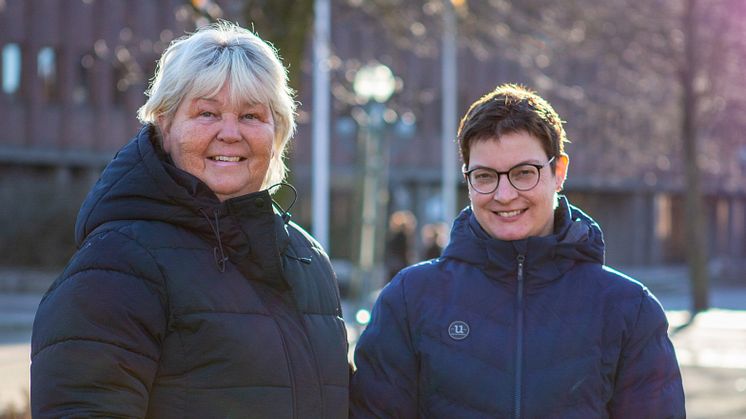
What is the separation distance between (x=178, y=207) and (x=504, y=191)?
97 centimetres

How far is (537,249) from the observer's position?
3.77 metres

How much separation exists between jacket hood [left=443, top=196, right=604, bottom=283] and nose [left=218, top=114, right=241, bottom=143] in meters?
0.77

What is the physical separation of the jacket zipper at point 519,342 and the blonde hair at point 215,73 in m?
0.83

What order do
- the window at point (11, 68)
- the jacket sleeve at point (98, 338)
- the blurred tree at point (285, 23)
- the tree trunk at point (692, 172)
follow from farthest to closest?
the window at point (11, 68) < the tree trunk at point (692, 172) < the blurred tree at point (285, 23) < the jacket sleeve at point (98, 338)

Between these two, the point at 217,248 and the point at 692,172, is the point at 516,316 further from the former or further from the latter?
the point at 692,172

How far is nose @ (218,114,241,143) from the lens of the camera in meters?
3.56

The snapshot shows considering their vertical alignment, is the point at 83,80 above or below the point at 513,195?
above

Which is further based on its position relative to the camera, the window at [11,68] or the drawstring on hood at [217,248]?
the window at [11,68]

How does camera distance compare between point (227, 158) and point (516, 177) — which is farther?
point (516, 177)

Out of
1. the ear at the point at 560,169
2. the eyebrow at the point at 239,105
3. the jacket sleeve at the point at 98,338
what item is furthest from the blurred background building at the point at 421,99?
the jacket sleeve at the point at 98,338

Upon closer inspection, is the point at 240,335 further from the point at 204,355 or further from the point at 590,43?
the point at 590,43

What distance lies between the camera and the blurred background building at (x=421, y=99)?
15812 mm

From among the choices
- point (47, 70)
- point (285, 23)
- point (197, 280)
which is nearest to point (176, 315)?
point (197, 280)

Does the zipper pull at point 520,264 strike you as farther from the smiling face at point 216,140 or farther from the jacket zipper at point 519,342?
the smiling face at point 216,140
